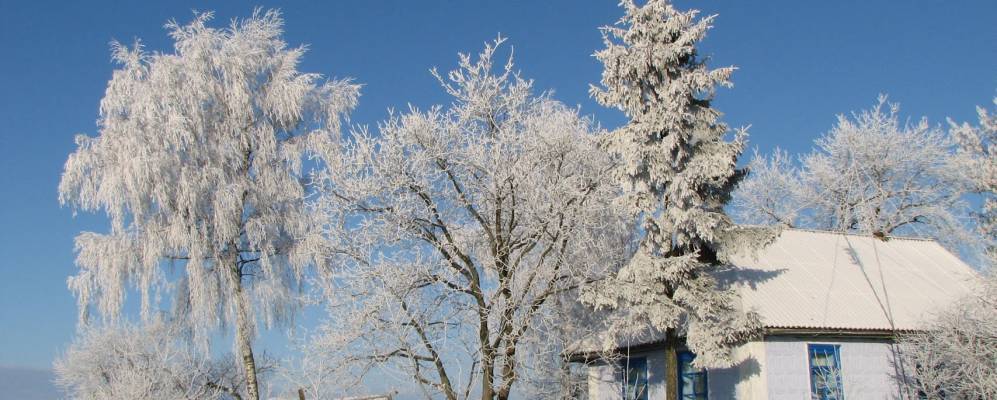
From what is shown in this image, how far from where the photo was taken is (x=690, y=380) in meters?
17.5

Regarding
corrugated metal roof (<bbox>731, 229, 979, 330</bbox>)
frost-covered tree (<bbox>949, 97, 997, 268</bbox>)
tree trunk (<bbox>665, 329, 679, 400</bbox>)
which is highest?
frost-covered tree (<bbox>949, 97, 997, 268</bbox>)

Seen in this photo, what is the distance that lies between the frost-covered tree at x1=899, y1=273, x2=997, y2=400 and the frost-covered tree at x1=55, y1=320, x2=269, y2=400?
1510cm

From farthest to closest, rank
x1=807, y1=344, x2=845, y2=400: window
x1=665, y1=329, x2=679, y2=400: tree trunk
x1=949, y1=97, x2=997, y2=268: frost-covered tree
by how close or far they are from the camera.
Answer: x1=949, y1=97, x2=997, y2=268: frost-covered tree → x1=807, y1=344, x2=845, y2=400: window → x1=665, y1=329, x2=679, y2=400: tree trunk

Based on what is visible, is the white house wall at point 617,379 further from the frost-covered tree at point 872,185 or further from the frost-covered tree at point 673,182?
the frost-covered tree at point 872,185

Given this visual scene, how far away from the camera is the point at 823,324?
16609 millimetres

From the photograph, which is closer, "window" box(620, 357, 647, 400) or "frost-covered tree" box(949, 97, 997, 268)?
"window" box(620, 357, 647, 400)

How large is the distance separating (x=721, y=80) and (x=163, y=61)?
42.7ft

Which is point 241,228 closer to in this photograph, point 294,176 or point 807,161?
point 294,176

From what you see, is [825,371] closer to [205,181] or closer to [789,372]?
[789,372]

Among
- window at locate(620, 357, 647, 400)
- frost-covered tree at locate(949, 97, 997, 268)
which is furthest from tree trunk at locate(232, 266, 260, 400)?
frost-covered tree at locate(949, 97, 997, 268)

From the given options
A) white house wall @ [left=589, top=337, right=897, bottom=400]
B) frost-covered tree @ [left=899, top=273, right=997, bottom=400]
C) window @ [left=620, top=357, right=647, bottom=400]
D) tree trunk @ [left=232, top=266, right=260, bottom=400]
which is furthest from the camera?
tree trunk @ [left=232, top=266, right=260, bottom=400]

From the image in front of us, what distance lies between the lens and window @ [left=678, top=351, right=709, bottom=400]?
56.3 ft

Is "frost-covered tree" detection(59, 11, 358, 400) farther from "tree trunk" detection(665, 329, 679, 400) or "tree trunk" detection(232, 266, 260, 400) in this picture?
"tree trunk" detection(665, 329, 679, 400)

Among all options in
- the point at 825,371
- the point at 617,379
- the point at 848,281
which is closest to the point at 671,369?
the point at 825,371
